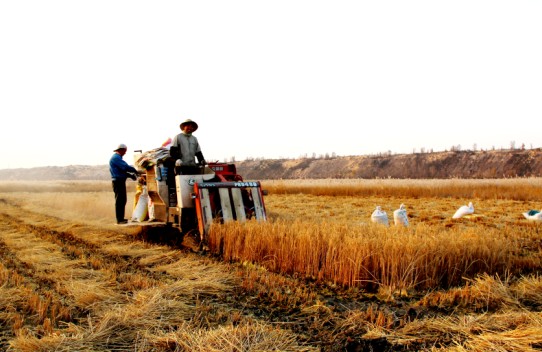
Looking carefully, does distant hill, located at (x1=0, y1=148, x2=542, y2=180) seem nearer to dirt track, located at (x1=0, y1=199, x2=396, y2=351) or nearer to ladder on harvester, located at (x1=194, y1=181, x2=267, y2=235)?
ladder on harvester, located at (x1=194, y1=181, x2=267, y2=235)

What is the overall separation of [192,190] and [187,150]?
84 centimetres

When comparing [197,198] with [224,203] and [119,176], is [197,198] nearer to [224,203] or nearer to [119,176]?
[224,203]

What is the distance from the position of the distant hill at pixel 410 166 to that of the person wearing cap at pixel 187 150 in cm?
3932

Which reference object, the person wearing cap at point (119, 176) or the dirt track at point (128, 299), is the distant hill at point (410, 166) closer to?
the person wearing cap at point (119, 176)

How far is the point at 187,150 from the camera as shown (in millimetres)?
8336

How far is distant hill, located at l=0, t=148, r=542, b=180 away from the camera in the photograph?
47219 mm

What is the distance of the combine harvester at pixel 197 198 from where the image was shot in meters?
7.65

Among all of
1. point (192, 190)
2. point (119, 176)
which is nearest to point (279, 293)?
point (192, 190)

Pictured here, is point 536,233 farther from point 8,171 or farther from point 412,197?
point 8,171

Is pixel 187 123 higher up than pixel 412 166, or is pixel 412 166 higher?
pixel 187 123

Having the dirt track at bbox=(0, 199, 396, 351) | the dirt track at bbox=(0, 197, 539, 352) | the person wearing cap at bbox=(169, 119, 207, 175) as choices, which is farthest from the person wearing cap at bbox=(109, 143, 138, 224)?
the dirt track at bbox=(0, 197, 539, 352)

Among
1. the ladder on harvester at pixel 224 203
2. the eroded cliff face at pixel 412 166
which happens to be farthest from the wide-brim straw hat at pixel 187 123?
the eroded cliff face at pixel 412 166

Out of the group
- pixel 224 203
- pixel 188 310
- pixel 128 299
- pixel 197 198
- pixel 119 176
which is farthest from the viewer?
pixel 119 176

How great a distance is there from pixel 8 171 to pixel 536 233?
13052 centimetres
